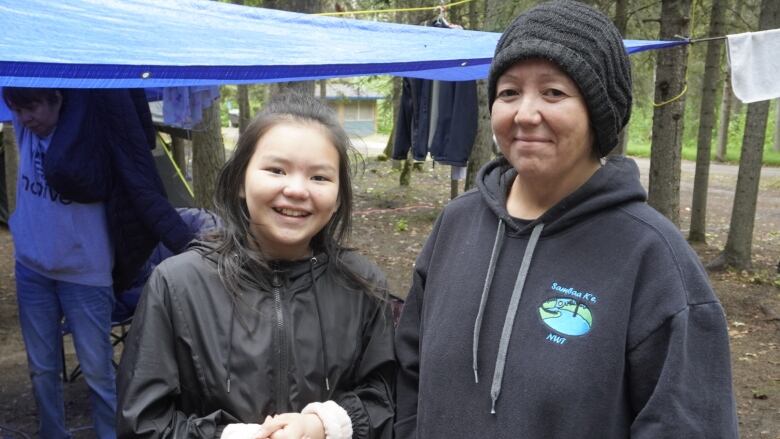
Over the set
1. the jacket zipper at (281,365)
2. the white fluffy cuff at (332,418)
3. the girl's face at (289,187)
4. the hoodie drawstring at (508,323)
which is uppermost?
the girl's face at (289,187)

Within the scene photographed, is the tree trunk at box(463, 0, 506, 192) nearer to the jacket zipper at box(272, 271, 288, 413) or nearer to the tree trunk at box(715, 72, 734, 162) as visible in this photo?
the jacket zipper at box(272, 271, 288, 413)

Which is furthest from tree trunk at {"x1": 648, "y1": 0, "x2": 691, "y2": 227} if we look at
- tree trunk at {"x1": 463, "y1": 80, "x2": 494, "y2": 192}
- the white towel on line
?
tree trunk at {"x1": 463, "y1": 80, "x2": 494, "y2": 192}

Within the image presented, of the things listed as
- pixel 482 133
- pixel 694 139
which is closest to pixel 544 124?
pixel 482 133

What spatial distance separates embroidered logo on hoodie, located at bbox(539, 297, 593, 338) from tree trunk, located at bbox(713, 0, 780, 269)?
6.16 metres

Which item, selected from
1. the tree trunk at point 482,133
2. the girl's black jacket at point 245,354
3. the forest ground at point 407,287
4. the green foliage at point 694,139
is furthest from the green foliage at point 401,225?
the green foliage at point 694,139

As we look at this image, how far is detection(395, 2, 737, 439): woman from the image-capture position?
46.1 inches

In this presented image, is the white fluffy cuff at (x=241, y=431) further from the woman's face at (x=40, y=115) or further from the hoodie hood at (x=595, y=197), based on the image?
the woman's face at (x=40, y=115)

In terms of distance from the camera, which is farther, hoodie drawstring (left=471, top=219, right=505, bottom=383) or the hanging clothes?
the hanging clothes

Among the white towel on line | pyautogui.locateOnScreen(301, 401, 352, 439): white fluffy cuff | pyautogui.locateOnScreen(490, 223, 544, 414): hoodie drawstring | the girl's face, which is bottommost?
pyautogui.locateOnScreen(301, 401, 352, 439): white fluffy cuff

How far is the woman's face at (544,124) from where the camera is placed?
4.11 feet

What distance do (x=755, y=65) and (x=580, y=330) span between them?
14.7 feet

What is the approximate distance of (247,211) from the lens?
169 cm

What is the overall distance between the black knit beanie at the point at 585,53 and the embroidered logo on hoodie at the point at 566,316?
0.31 metres

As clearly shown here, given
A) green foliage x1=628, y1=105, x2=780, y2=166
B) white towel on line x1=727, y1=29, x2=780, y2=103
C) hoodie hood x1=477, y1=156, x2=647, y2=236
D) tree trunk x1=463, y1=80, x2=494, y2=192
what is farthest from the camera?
green foliage x1=628, y1=105, x2=780, y2=166
